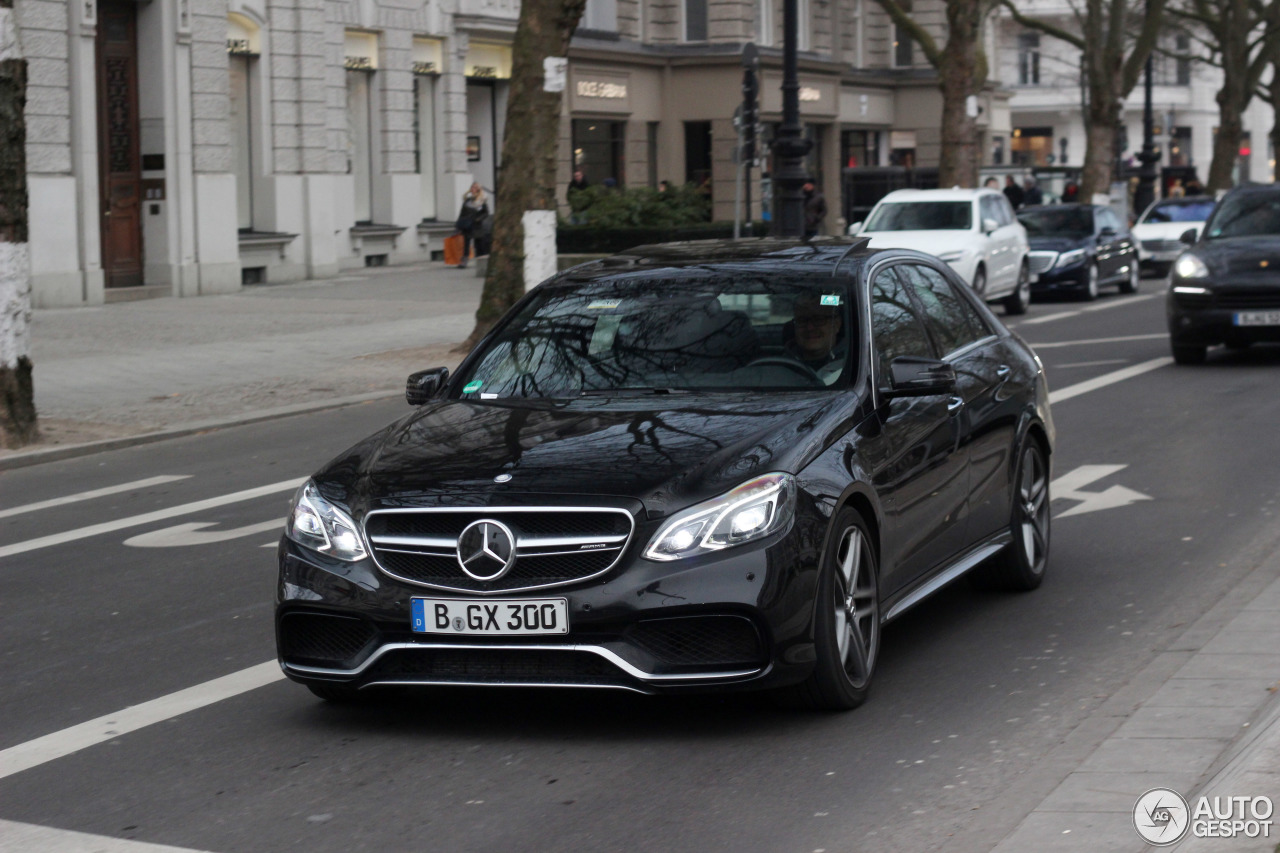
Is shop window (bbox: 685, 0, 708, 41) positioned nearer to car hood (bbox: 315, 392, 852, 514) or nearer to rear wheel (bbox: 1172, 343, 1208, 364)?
rear wheel (bbox: 1172, 343, 1208, 364)

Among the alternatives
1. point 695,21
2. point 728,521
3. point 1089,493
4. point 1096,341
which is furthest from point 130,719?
point 695,21

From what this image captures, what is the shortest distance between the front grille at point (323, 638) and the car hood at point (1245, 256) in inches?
517

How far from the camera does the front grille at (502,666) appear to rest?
18.3 ft

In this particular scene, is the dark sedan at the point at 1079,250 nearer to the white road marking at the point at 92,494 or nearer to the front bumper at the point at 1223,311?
the front bumper at the point at 1223,311

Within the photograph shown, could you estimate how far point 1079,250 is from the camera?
96.3 ft

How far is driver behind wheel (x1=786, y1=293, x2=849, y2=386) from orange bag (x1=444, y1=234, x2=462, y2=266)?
30.0m

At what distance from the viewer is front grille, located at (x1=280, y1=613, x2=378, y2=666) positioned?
18.9 ft

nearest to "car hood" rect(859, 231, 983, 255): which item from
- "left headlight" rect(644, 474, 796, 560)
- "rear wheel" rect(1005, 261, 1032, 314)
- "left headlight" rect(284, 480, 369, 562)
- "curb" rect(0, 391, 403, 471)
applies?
"rear wheel" rect(1005, 261, 1032, 314)

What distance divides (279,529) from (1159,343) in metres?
13.1

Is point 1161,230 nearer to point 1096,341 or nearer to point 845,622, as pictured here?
point 1096,341

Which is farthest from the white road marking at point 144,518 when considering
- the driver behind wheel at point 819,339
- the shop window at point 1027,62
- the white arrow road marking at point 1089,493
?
the shop window at point 1027,62

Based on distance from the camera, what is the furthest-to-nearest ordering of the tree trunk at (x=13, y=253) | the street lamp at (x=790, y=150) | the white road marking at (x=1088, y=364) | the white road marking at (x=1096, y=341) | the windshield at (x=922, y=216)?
1. the street lamp at (x=790, y=150)
2. the windshield at (x=922, y=216)
3. the white road marking at (x=1096, y=341)
4. the white road marking at (x=1088, y=364)
5. the tree trunk at (x=13, y=253)

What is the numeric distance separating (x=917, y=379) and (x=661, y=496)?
1358mm

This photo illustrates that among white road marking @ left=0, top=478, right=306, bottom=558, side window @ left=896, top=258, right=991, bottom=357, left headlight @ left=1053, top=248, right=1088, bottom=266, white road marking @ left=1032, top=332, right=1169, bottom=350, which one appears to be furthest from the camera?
left headlight @ left=1053, top=248, right=1088, bottom=266
